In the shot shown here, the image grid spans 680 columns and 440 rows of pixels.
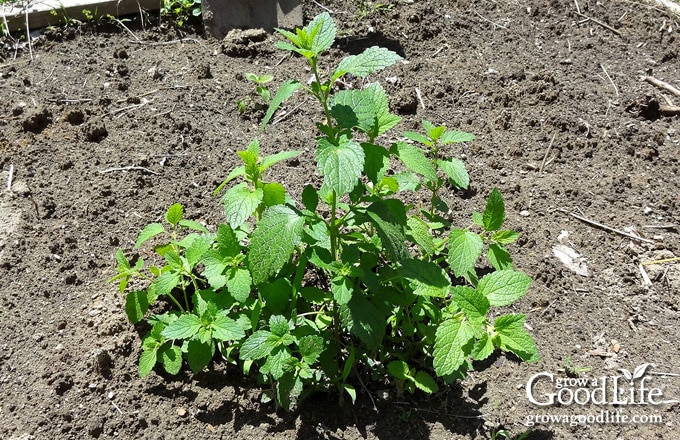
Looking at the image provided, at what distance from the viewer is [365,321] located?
2.14 metres

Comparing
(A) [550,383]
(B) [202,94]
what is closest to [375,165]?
(A) [550,383]

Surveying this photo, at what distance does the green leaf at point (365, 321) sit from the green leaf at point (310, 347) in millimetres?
130

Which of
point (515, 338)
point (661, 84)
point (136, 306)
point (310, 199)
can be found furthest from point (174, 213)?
point (661, 84)

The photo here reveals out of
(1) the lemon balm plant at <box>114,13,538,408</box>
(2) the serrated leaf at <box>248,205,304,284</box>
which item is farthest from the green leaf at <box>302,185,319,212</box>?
(2) the serrated leaf at <box>248,205,304,284</box>

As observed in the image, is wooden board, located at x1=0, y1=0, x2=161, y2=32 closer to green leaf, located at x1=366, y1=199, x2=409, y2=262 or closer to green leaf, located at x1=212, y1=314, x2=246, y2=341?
green leaf, located at x1=212, y1=314, x2=246, y2=341

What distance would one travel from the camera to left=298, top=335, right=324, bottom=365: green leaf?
7.13 ft

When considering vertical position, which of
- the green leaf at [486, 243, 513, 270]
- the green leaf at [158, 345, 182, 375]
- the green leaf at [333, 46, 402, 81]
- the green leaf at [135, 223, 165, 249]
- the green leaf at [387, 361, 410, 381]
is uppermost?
the green leaf at [333, 46, 402, 81]

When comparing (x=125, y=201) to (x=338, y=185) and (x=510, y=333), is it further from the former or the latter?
(x=510, y=333)

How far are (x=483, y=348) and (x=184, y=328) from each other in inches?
40.8

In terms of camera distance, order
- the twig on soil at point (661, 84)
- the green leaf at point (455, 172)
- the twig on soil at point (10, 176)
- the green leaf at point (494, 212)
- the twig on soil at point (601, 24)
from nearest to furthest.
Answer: the green leaf at point (494, 212), the green leaf at point (455, 172), the twig on soil at point (10, 176), the twig on soil at point (661, 84), the twig on soil at point (601, 24)

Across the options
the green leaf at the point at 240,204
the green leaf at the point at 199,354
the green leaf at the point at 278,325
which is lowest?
the green leaf at the point at 199,354

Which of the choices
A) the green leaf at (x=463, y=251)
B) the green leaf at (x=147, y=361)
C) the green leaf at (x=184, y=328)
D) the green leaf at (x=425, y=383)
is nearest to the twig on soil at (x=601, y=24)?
the green leaf at (x=463, y=251)

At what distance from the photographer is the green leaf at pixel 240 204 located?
6.81 feet

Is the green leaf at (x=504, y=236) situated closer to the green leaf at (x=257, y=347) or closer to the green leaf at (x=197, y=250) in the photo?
the green leaf at (x=257, y=347)
